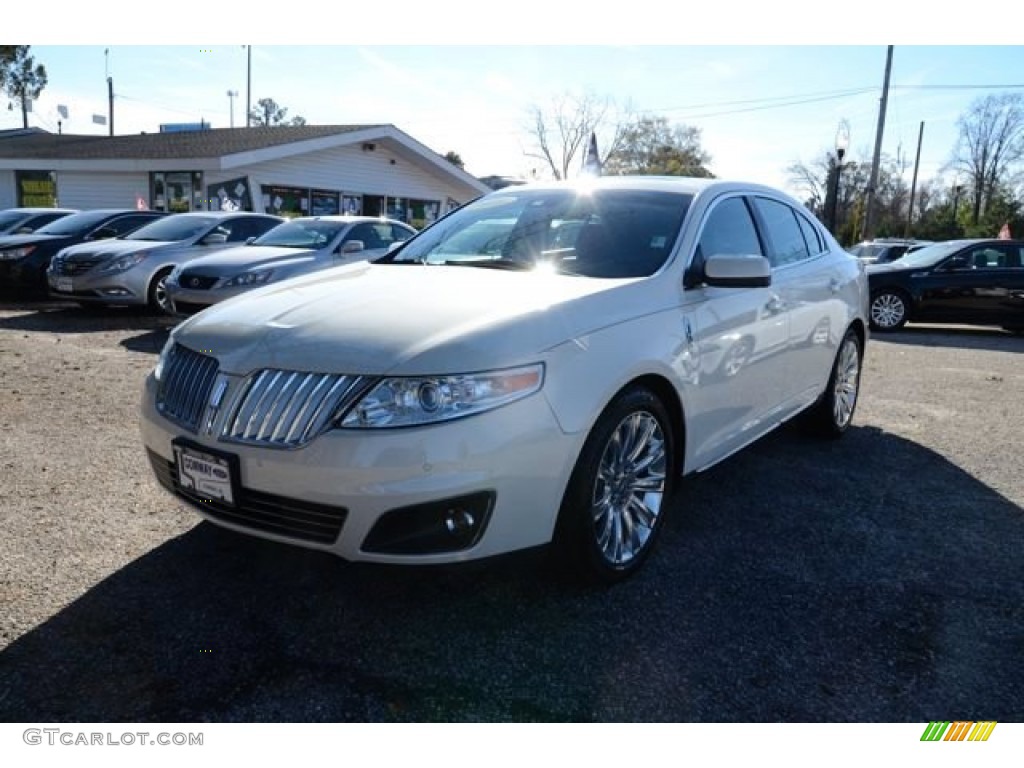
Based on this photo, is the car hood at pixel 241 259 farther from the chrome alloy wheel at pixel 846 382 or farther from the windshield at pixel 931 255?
the windshield at pixel 931 255

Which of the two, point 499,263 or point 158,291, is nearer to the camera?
point 499,263

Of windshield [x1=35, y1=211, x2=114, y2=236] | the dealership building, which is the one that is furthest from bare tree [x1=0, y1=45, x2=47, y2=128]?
windshield [x1=35, y1=211, x2=114, y2=236]

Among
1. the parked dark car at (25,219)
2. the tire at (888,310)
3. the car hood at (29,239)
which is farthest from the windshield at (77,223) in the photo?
the tire at (888,310)

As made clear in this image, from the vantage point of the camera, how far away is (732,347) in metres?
3.62

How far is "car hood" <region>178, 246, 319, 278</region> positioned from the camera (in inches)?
347

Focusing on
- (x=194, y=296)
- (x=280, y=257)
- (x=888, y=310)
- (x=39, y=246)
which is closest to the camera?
(x=194, y=296)

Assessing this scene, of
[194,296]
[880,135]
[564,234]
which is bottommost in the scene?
[194,296]

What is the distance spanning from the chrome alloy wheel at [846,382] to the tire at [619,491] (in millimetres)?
2443

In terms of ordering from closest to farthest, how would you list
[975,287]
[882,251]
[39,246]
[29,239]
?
[39,246] → [29,239] → [975,287] → [882,251]

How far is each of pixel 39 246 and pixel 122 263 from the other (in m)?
2.46

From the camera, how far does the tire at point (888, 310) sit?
1229cm

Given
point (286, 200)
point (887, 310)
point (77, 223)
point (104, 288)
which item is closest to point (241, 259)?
point (104, 288)

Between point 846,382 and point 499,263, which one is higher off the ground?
point 499,263

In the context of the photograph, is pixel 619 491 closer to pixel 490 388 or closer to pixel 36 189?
pixel 490 388
